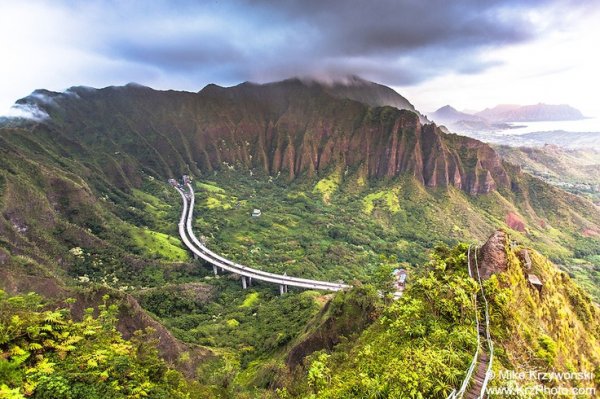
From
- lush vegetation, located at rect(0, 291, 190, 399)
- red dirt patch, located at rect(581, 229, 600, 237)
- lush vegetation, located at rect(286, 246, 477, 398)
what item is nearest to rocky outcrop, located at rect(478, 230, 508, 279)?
lush vegetation, located at rect(286, 246, 477, 398)

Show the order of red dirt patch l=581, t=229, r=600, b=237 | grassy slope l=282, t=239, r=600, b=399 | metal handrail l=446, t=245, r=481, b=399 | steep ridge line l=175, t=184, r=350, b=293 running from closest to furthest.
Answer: metal handrail l=446, t=245, r=481, b=399 < grassy slope l=282, t=239, r=600, b=399 < steep ridge line l=175, t=184, r=350, b=293 < red dirt patch l=581, t=229, r=600, b=237

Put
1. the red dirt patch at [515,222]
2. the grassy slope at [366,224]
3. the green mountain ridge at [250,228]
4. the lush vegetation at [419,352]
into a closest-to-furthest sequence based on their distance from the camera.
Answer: the lush vegetation at [419,352] → the green mountain ridge at [250,228] → the grassy slope at [366,224] → the red dirt patch at [515,222]

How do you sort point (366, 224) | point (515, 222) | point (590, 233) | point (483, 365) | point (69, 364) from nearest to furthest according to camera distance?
1. point (69, 364)
2. point (483, 365)
3. point (590, 233)
4. point (366, 224)
5. point (515, 222)

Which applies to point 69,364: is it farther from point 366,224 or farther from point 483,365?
point 366,224

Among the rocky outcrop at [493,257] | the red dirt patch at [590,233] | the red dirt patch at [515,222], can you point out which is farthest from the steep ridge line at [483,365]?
the red dirt patch at [590,233]

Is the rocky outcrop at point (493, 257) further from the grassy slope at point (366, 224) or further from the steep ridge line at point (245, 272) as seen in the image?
the grassy slope at point (366, 224)

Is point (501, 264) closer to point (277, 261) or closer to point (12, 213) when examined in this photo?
point (277, 261)

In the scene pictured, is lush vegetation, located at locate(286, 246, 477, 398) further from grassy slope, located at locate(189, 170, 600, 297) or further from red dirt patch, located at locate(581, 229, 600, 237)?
red dirt patch, located at locate(581, 229, 600, 237)

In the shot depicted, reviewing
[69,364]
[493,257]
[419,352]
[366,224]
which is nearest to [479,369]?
[419,352]

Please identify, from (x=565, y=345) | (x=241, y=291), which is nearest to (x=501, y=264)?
(x=565, y=345)
